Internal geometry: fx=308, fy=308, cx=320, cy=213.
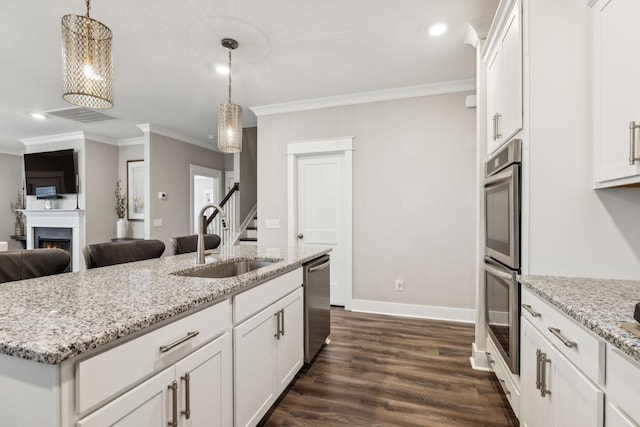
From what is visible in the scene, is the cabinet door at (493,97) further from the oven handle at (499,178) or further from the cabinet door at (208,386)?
the cabinet door at (208,386)

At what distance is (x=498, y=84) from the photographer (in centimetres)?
202

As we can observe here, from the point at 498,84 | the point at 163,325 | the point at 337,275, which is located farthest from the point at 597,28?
the point at 337,275

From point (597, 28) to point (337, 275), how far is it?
127 inches

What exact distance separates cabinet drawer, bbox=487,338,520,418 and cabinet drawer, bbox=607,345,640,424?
86 cm

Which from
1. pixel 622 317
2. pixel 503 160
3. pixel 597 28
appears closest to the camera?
pixel 622 317

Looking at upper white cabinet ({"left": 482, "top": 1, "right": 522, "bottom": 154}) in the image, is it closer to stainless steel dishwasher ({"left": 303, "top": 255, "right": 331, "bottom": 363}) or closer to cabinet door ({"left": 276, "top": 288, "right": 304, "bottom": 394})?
stainless steel dishwasher ({"left": 303, "top": 255, "right": 331, "bottom": 363})

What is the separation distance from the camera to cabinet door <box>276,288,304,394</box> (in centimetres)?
193

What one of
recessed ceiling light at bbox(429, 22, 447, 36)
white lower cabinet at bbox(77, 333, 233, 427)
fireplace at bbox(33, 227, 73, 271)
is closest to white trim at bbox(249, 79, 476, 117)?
recessed ceiling light at bbox(429, 22, 447, 36)

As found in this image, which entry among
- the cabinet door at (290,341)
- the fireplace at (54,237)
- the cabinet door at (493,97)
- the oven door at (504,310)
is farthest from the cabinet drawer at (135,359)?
the fireplace at (54,237)

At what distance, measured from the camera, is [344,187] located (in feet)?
12.9

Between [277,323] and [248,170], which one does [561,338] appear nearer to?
[277,323]

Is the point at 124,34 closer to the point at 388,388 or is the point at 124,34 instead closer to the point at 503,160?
the point at 503,160

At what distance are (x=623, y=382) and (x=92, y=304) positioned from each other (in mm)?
1644

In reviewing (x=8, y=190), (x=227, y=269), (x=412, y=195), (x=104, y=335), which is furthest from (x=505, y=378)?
(x=8, y=190)
